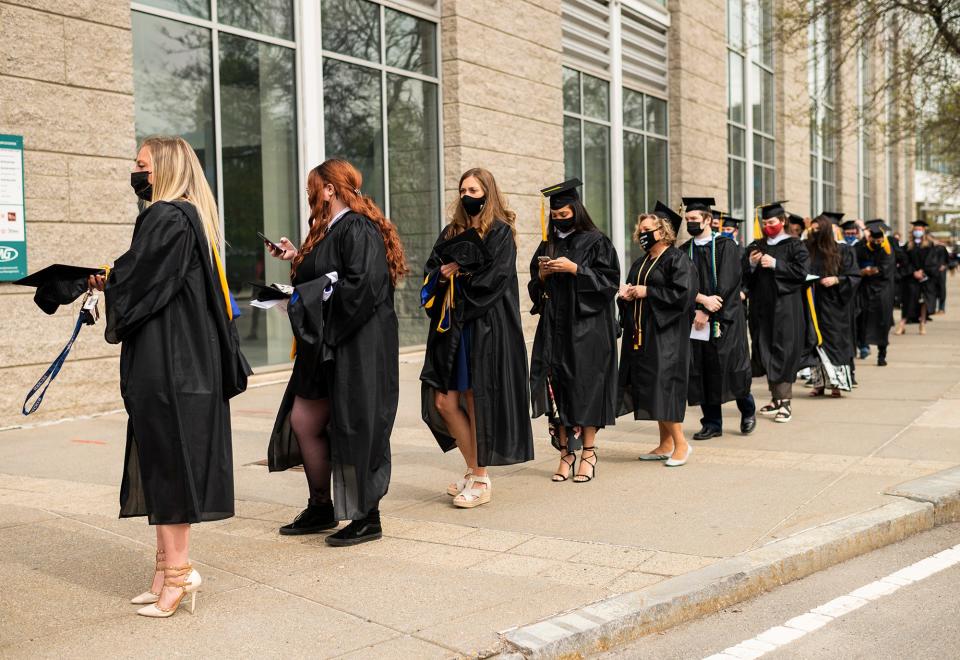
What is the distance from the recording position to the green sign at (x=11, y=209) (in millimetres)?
9320

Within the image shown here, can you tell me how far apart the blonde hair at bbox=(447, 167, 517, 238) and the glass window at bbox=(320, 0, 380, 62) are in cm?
760

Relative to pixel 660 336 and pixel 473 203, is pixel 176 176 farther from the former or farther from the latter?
pixel 660 336

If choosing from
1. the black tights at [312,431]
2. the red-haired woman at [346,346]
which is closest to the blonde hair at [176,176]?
the red-haired woman at [346,346]

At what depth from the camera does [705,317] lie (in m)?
8.97

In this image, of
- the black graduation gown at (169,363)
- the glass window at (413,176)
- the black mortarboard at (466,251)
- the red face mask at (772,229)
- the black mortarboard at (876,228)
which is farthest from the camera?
the black mortarboard at (876,228)

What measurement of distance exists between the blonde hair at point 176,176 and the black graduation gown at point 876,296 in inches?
481

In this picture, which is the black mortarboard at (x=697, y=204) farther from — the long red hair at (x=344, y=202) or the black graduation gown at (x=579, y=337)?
the long red hair at (x=344, y=202)

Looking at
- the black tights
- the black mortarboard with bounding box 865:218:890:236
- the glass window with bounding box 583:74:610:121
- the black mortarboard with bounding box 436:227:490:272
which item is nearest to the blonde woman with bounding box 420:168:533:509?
the black mortarboard with bounding box 436:227:490:272

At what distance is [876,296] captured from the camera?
15.4 meters

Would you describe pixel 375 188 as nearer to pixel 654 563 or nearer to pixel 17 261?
pixel 17 261

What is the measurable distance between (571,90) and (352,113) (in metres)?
6.02

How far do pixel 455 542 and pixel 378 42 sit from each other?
10125 mm

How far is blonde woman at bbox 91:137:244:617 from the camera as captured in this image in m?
4.43

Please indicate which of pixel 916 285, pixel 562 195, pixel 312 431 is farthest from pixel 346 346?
pixel 916 285
